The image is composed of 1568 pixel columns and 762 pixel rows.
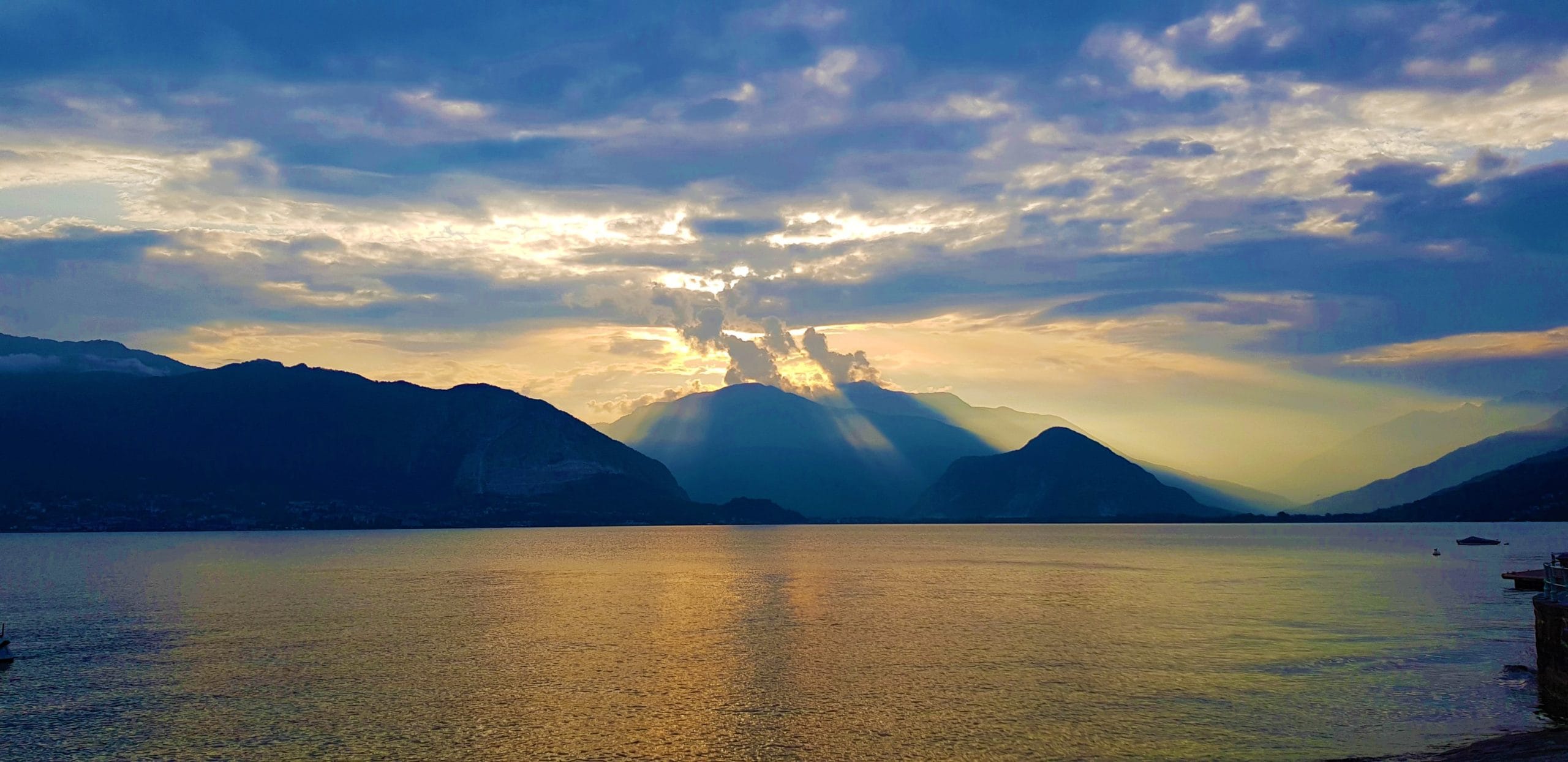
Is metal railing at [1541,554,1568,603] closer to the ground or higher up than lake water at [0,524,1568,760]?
higher up

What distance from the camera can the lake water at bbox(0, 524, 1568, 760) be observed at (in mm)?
52438

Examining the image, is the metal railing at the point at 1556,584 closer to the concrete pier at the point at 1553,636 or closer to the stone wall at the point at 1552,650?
the concrete pier at the point at 1553,636

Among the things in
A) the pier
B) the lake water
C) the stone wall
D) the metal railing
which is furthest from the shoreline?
the metal railing

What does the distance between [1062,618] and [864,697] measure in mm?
47317

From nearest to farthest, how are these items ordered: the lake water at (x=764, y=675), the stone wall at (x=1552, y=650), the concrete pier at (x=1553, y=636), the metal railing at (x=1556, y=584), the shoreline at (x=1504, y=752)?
the shoreline at (x=1504, y=752)
the lake water at (x=764, y=675)
the stone wall at (x=1552, y=650)
the concrete pier at (x=1553, y=636)
the metal railing at (x=1556, y=584)

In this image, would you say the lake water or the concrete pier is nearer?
the lake water

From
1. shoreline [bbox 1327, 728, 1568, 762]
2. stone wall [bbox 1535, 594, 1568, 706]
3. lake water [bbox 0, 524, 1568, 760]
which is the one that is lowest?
lake water [bbox 0, 524, 1568, 760]

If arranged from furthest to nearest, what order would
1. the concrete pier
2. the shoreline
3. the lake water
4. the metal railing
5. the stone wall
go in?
1. the metal railing
2. the concrete pier
3. the stone wall
4. the lake water
5. the shoreline

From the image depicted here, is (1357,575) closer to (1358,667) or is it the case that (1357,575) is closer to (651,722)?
(1358,667)

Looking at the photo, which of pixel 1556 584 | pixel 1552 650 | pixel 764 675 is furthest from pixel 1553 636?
pixel 764 675

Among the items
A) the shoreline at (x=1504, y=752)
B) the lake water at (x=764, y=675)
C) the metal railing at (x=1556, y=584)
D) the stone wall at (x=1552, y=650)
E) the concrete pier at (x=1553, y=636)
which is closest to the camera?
the shoreline at (x=1504, y=752)

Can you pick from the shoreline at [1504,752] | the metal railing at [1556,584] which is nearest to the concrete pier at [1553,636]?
the metal railing at [1556,584]

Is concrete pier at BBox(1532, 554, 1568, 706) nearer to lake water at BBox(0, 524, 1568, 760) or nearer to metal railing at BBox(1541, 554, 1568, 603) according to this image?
metal railing at BBox(1541, 554, 1568, 603)

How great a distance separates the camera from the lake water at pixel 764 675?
52.4 meters
